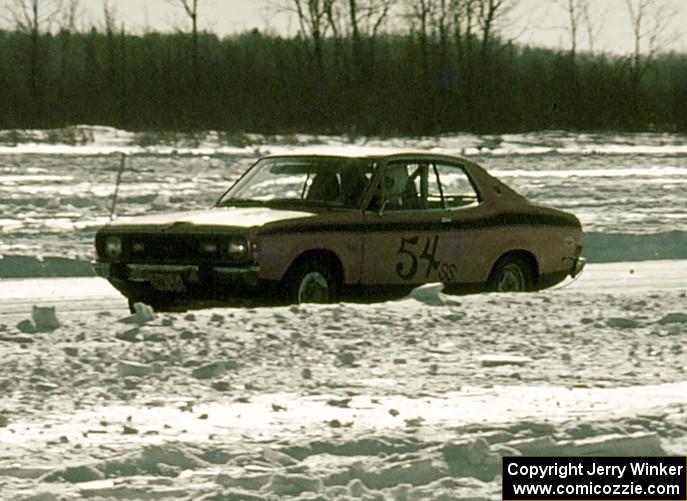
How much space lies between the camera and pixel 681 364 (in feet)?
32.6

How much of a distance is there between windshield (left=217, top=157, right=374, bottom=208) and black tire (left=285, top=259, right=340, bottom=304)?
551 millimetres

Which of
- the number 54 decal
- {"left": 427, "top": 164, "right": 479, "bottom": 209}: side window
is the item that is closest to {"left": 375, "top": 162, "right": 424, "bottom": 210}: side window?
{"left": 427, "top": 164, "right": 479, "bottom": 209}: side window

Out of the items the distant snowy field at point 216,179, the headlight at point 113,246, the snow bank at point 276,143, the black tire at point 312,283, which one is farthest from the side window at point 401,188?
the snow bank at point 276,143

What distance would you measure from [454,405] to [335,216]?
3.71 m

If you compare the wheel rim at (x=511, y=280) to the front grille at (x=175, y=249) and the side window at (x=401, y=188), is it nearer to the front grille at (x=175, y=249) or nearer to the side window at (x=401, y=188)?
the side window at (x=401, y=188)

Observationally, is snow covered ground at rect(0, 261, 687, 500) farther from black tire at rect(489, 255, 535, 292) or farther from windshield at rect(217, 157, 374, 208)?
windshield at rect(217, 157, 374, 208)

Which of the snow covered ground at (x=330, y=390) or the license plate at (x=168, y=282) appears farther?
the license plate at (x=168, y=282)

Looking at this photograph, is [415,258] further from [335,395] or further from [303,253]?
[335,395]

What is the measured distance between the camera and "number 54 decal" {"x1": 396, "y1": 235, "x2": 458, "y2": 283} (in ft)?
40.4

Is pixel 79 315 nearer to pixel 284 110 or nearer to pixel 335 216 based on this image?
pixel 335 216

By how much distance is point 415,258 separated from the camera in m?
12.4

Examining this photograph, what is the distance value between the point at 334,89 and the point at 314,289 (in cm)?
4687

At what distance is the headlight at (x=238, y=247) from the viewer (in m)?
11.3

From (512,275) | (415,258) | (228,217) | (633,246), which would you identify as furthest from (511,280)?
(633,246)
